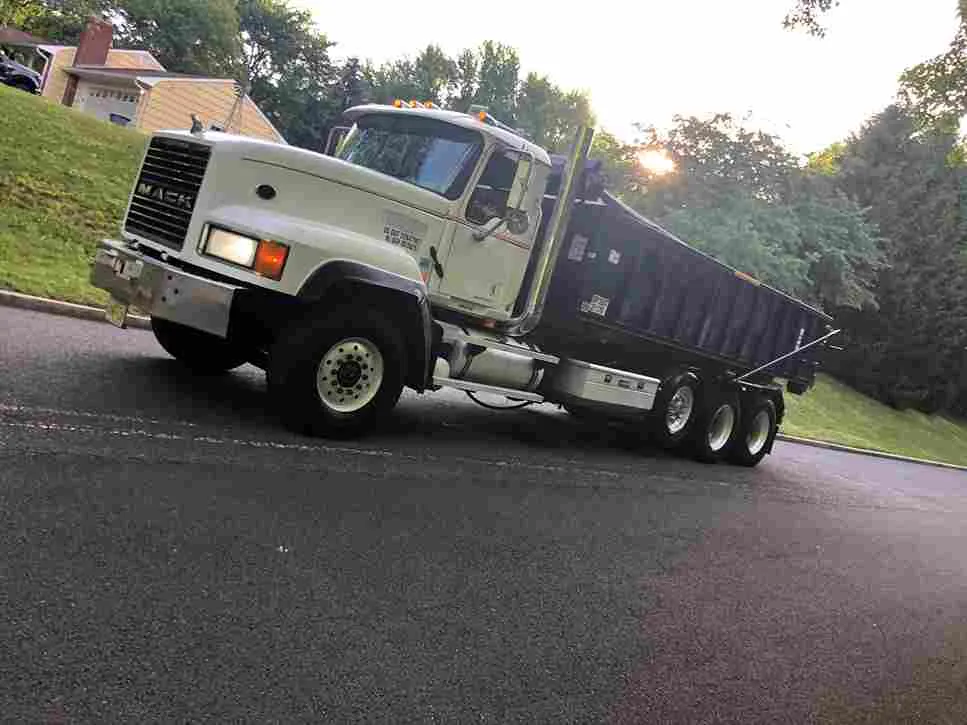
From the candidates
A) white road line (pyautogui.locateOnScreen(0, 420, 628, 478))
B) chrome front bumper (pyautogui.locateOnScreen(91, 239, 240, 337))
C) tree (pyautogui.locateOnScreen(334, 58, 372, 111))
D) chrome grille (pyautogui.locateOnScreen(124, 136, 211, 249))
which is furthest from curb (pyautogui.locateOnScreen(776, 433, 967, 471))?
tree (pyautogui.locateOnScreen(334, 58, 372, 111))

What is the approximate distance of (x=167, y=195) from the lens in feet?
21.0

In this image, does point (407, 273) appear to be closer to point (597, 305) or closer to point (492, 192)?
point (492, 192)

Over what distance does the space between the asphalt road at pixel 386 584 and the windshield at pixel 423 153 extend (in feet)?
7.22

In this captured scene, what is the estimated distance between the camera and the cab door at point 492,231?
7.13 metres

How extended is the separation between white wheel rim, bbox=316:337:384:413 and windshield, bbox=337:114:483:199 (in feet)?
5.22

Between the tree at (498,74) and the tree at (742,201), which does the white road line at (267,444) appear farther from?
the tree at (498,74)

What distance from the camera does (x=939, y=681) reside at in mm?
4789

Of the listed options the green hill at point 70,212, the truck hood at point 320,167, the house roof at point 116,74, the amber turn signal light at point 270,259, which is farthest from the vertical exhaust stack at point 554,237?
the house roof at point 116,74

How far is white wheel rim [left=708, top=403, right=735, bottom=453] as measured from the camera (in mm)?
10930

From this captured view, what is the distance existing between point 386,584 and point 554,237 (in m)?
4.31

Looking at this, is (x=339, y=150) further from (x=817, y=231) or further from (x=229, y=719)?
(x=817, y=231)

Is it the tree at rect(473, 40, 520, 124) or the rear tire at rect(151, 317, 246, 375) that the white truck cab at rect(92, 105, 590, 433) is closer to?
the rear tire at rect(151, 317, 246, 375)

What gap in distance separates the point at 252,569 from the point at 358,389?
8.49 ft

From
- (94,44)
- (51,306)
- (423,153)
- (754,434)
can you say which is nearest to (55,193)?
(51,306)
